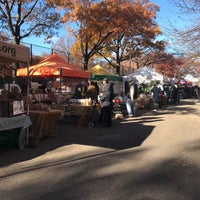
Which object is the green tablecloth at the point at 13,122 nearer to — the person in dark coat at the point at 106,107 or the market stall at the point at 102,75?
the person in dark coat at the point at 106,107

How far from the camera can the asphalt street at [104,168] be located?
4.67 metres

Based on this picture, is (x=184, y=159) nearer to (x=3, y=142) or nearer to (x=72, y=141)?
(x=72, y=141)

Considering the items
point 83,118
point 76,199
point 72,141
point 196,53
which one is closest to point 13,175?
point 76,199

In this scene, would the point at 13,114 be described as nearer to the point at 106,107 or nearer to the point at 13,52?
the point at 13,52

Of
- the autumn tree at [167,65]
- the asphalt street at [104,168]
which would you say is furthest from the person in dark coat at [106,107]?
the autumn tree at [167,65]

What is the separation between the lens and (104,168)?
599 centimetres

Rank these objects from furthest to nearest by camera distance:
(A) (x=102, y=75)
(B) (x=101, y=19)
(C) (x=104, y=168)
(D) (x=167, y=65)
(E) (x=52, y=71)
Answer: (D) (x=167, y=65), (B) (x=101, y=19), (A) (x=102, y=75), (E) (x=52, y=71), (C) (x=104, y=168)

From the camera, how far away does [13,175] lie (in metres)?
5.54

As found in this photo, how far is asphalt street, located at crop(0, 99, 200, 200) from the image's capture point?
15.3 ft

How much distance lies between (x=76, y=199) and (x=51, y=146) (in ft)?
12.3

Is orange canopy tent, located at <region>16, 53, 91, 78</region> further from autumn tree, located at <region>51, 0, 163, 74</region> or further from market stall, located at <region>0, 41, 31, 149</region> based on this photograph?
autumn tree, located at <region>51, 0, 163, 74</region>

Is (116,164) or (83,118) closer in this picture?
(116,164)

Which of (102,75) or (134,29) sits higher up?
(134,29)

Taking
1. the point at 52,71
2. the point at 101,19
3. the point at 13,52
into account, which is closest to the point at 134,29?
the point at 101,19
